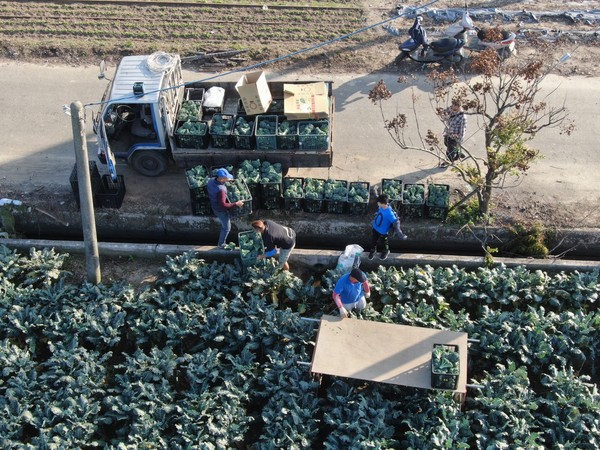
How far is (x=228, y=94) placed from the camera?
14750 millimetres

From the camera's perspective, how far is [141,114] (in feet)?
44.7

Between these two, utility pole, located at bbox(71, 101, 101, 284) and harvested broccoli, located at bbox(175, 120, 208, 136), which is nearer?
utility pole, located at bbox(71, 101, 101, 284)

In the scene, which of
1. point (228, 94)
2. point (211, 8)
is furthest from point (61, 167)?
point (211, 8)

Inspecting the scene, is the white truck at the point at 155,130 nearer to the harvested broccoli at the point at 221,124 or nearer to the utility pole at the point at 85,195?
the harvested broccoli at the point at 221,124

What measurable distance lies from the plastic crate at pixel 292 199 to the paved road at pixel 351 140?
1048 millimetres

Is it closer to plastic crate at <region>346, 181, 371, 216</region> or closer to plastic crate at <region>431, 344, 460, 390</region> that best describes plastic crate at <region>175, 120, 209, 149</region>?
plastic crate at <region>346, 181, 371, 216</region>

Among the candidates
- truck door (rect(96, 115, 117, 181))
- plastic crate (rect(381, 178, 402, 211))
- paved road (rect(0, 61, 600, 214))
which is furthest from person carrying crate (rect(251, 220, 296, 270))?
truck door (rect(96, 115, 117, 181))

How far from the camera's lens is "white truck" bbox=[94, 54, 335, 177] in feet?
43.2

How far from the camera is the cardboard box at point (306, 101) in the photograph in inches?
533

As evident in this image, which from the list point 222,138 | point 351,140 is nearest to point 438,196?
point 351,140

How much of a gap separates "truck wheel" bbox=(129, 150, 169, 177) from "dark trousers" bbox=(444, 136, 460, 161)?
571cm

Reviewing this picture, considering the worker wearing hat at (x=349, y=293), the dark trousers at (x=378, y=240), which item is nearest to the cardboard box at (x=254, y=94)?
the dark trousers at (x=378, y=240)

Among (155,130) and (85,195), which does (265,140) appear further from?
(85,195)

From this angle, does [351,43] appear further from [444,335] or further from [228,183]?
[444,335]
